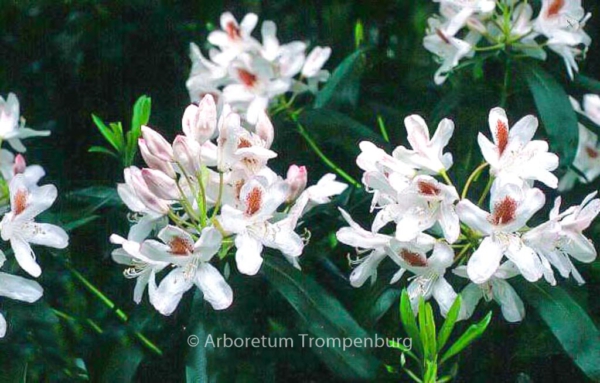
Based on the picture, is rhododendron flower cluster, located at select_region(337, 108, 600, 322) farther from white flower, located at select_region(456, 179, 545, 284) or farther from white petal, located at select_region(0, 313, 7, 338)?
white petal, located at select_region(0, 313, 7, 338)

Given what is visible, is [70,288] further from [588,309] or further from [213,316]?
[588,309]

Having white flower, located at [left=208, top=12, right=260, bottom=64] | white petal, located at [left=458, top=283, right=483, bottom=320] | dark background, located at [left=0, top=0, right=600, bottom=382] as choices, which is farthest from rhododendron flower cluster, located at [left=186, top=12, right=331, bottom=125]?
white petal, located at [left=458, top=283, right=483, bottom=320]

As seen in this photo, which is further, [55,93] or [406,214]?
[55,93]

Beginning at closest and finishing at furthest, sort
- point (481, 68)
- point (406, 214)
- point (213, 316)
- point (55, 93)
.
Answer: point (406, 214) < point (213, 316) < point (481, 68) < point (55, 93)

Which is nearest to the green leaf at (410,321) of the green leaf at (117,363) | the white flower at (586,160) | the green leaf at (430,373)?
the green leaf at (430,373)

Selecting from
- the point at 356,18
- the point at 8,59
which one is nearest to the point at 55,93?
the point at 8,59

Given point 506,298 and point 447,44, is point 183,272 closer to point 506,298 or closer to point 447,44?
point 506,298
